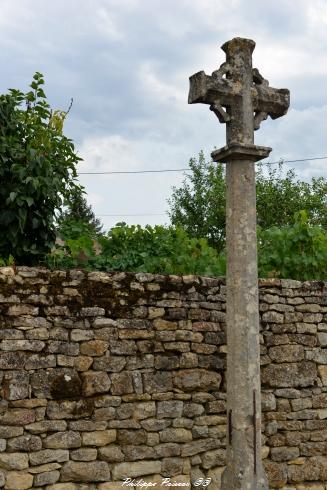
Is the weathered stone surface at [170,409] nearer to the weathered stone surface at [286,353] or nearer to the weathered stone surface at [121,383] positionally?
the weathered stone surface at [121,383]

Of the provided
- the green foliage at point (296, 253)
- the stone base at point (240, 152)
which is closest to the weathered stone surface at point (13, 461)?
the stone base at point (240, 152)

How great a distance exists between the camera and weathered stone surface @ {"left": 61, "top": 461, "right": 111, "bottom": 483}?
551 cm

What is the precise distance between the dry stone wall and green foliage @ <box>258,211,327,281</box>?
2.73 feet

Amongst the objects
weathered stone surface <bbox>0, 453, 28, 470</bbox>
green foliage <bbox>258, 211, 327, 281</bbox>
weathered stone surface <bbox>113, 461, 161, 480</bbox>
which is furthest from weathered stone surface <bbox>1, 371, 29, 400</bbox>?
green foliage <bbox>258, 211, 327, 281</bbox>

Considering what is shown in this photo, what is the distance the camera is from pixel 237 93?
15.9ft

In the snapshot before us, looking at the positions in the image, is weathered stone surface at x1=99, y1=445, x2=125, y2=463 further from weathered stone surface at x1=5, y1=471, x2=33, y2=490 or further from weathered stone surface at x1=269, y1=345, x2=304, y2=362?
weathered stone surface at x1=269, y1=345, x2=304, y2=362

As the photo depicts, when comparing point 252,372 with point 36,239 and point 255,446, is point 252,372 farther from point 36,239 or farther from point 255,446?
point 36,239

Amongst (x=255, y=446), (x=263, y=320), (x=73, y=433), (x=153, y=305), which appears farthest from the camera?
(x=263, y=320)

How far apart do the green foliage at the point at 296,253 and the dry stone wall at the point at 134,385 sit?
0.83 meters

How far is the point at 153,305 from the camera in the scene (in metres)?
6.05

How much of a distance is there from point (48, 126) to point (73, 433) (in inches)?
141

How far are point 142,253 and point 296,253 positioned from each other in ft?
5.98

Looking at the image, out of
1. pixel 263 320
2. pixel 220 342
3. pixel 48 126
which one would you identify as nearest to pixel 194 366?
pixel 220 342

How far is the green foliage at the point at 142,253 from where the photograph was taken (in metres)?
7.12
